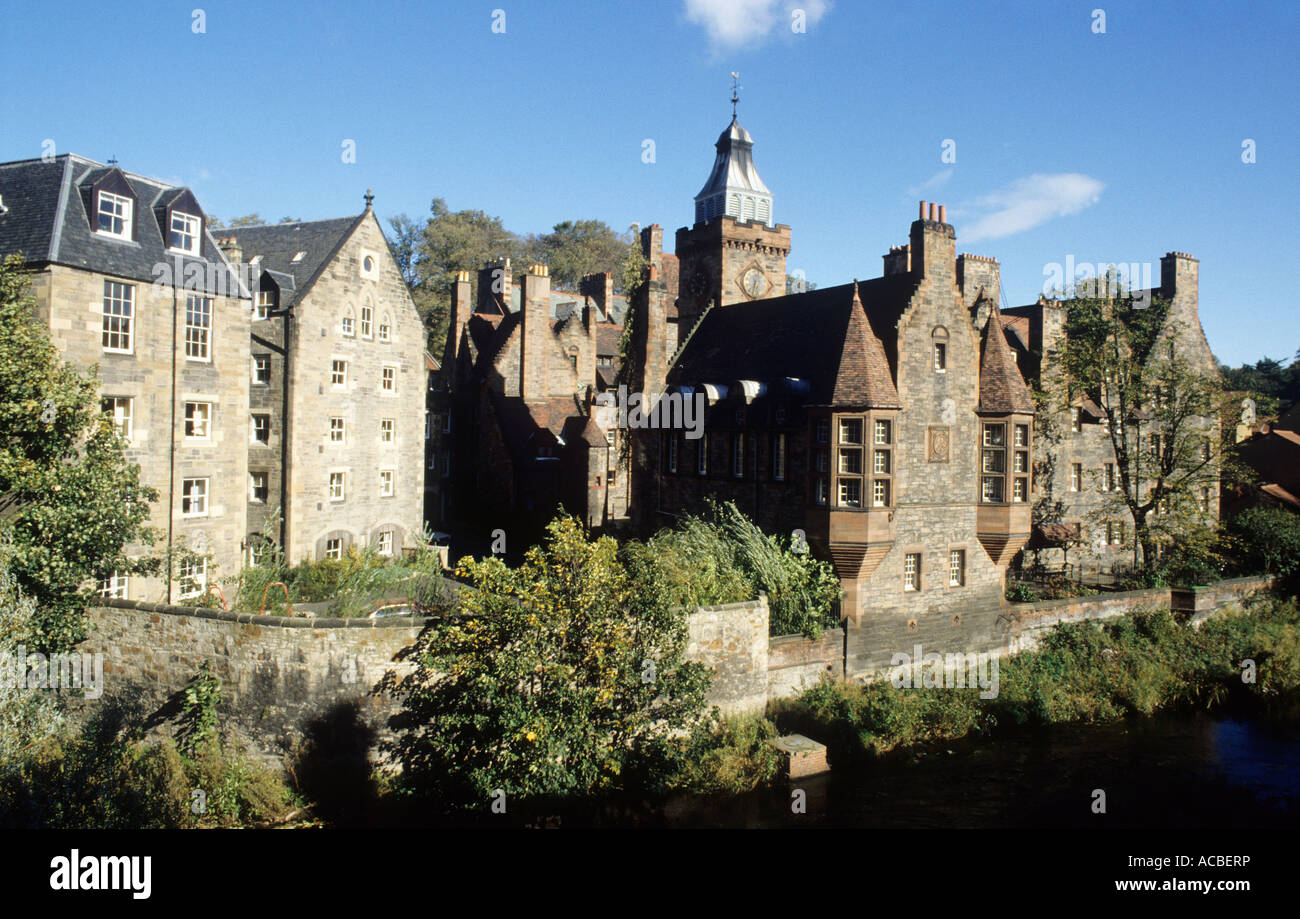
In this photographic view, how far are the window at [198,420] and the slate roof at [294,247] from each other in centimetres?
445

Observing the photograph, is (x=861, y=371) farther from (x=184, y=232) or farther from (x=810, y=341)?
(x=184, y=232)

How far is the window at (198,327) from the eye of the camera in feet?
82.4

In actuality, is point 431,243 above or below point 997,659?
above

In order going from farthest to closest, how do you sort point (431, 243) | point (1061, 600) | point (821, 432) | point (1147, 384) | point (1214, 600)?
1. point (431, 243)
2. point (1147, 384)
3. point (1214, 600)
4. point (1061, 600)
5. point (821, 432)

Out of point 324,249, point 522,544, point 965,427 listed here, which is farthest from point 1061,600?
point 324,249

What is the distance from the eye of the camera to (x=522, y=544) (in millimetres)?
36469

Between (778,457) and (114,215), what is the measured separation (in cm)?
1986

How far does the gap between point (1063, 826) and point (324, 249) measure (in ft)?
90.0

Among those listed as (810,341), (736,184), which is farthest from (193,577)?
(736,184)

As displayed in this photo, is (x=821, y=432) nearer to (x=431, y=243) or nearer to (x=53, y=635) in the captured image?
(x=53, y=635)

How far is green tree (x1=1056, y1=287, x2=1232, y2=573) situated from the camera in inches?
1363

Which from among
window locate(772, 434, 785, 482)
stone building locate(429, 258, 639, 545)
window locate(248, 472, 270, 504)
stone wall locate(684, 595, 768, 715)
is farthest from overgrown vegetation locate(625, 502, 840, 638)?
window locate(248, 472, 270, 504)

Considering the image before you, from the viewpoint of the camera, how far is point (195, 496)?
2547 centimetres

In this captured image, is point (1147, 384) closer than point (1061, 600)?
No
